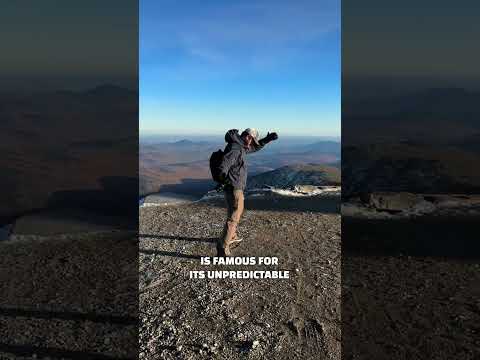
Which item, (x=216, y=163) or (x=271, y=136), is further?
(x=271, y=136)

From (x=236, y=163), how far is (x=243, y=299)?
173 centimetres

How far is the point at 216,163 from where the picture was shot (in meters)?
5.71

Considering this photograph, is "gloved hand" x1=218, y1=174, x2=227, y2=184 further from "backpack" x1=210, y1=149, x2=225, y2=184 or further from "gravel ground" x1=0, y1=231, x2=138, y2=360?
"gravel ground" x1=0, y1=231, x2=138, y2=360

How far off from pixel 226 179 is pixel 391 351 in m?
2.80

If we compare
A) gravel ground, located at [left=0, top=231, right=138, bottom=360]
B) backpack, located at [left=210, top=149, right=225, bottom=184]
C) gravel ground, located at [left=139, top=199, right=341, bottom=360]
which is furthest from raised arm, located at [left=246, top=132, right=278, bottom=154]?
gravel ground, located at [left=0, top=231, right=138, bottom=360]

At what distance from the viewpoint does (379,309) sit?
17.1ft

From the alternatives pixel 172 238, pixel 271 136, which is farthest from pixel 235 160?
pixel 172 238

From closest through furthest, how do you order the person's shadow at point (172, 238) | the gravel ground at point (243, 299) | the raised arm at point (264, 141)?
the gravel ground at point (243, 299), the raised arm at point (264, 141), the person's shadow at point (172, 238)

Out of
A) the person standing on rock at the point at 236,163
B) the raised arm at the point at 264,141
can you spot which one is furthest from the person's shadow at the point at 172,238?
the raised arm at the point at 264,141

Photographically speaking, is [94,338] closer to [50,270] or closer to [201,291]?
[201,291]

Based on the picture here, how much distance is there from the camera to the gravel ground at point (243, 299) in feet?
14.3

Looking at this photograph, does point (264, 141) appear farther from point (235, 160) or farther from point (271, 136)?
point (235, 160)

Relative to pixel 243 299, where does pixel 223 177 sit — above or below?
above

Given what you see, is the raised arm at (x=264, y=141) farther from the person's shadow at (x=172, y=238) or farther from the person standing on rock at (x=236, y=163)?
the person's shadow at (x=172, y=238)
